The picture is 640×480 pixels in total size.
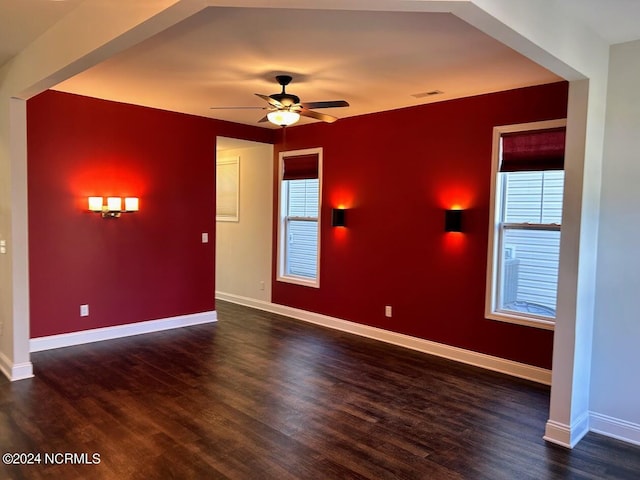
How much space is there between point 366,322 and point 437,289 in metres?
1.11

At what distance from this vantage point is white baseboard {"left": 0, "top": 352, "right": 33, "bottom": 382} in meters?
3.98

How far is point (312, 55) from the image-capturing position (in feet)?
11.5

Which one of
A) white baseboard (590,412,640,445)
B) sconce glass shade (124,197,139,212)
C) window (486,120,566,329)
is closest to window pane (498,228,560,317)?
window (486,120,566,329)

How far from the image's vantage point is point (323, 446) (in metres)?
2.98

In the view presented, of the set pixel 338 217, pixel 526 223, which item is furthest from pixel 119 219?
pixel 526 223

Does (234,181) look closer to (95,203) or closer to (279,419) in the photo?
(95,203)

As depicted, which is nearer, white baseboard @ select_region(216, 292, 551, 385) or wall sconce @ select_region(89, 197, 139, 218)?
white baseboard @ select_region(216, 292, 551, 385)

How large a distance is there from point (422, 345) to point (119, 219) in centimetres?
376

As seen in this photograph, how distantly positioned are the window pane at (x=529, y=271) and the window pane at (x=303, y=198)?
2717mm

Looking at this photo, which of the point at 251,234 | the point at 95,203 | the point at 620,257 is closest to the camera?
the point at 620,257

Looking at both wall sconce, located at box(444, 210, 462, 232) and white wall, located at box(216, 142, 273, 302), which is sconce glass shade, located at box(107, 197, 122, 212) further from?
wall sconce, located at box(444, 210, 462, 232)

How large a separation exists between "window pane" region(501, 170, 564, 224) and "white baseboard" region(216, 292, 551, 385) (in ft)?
4.56

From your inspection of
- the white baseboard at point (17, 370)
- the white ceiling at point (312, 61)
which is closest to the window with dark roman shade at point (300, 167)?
the white ceiling at point (312, 61)

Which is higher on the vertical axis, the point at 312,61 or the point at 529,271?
the point at 312,61
